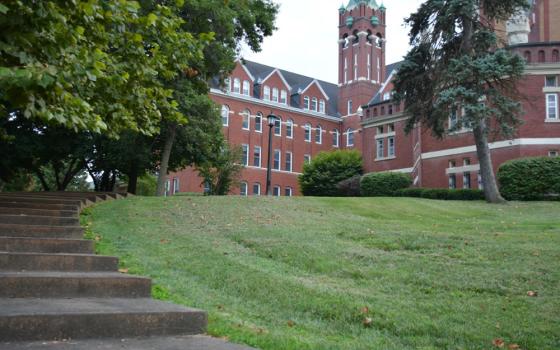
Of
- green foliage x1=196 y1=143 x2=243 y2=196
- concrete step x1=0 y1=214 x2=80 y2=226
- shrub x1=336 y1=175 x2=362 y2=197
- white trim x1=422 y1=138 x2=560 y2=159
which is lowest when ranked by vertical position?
concrete step x1=0 y1=214 x2=80 y2=226

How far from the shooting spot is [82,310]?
5340mm

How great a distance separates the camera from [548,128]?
3116cm

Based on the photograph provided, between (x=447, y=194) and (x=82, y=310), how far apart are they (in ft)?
88.0

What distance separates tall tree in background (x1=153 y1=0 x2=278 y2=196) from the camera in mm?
17891

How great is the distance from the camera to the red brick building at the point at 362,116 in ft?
104

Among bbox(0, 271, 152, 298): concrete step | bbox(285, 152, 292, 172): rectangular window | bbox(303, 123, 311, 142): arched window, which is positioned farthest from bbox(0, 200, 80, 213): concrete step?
bbox(303, 123, 311, 142): arched window

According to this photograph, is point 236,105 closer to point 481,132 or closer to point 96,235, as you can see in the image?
Result: point 481,132

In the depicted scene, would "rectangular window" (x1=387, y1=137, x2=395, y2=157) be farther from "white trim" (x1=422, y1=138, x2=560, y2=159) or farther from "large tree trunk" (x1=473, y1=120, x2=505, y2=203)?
"large tree trunk" (x1=473, y1=120, x2=505, y2=203)

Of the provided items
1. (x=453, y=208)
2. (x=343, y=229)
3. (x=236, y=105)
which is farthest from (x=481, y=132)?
(x=236, y=105)

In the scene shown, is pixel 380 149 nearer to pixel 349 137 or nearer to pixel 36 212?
pixel 349 137

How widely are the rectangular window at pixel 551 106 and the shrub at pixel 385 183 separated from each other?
871 centimetres

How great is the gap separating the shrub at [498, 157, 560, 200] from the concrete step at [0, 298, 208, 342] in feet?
82.0

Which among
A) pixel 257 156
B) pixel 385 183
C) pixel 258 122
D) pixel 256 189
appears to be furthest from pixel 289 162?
pixel 385 183

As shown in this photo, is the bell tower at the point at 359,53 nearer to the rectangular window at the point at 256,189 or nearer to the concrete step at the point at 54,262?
the rectangular window at the point at 256,189
